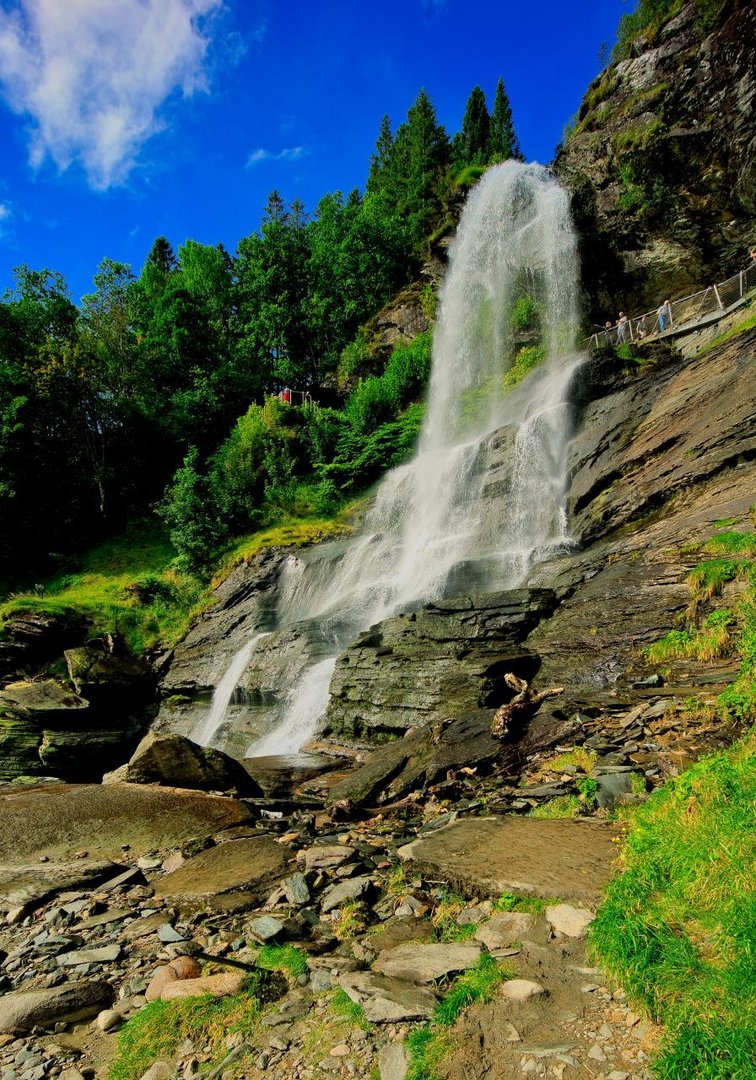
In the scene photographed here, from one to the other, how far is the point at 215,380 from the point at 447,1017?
39117 millimetres

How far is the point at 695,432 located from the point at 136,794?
49.8 ft

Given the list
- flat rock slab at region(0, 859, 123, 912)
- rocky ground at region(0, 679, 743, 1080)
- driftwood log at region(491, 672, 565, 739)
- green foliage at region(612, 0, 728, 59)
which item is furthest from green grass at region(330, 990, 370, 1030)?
green foliage at region(612, 0, 728, 59)

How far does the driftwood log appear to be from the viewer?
8734mm

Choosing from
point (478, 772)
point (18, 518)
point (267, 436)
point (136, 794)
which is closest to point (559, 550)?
point (478, 772)

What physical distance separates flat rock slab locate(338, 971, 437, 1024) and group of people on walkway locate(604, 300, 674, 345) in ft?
85.6

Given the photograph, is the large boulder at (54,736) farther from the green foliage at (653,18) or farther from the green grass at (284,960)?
the green foliage at (653,18)

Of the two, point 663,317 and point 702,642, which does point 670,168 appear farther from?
point 702,642

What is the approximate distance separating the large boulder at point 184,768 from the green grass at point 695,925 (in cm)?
757

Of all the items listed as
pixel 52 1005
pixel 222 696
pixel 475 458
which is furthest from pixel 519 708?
pixel 475 458

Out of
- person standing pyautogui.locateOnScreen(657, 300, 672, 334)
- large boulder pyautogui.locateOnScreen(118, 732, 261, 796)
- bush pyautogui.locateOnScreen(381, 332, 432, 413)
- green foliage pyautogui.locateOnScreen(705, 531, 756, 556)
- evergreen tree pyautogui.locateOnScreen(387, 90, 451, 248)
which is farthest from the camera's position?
evergreen tree pyautogui.locateOnScreen(387, 90, 451, 248)

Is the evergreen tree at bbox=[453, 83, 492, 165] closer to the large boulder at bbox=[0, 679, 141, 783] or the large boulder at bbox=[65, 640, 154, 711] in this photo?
the large boulder at bbox=[65, 640, 154, 711]

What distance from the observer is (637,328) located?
2597 centimetres

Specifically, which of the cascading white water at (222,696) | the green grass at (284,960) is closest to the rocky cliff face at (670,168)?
the cascading white water at (222,696)

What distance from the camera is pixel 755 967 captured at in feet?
8.52
